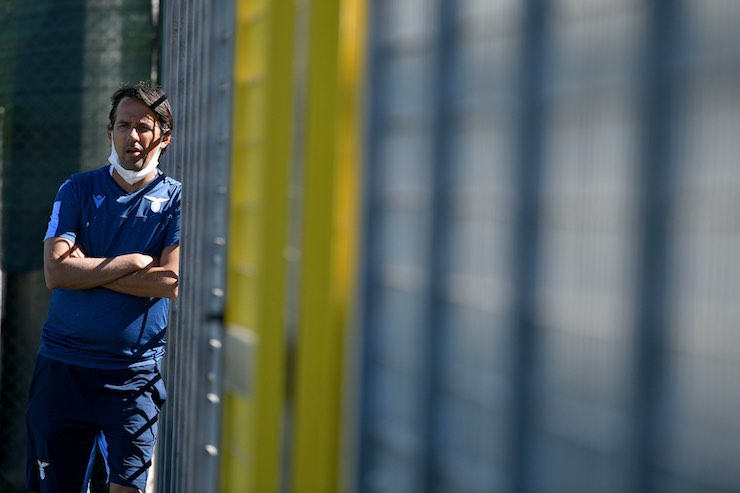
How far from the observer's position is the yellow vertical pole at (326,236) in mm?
1658

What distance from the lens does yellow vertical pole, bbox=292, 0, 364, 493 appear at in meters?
1.66

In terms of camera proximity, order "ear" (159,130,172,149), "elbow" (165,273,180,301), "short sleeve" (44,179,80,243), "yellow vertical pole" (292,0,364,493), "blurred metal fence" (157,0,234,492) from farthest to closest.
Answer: "ear" (159,130,172,149) < "short sleeve" (44,179,80,243) < "elbow" (165,273,180,301) < "blurred metal fence" (157,0,234,492) < "yellow vertical pole" (292,0,364,493)

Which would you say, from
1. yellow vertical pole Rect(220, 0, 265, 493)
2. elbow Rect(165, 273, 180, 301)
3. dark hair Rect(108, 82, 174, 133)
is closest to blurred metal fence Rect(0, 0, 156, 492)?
dark hair Rect(108, 82, 174, 133)

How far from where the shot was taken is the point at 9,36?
16.9ft

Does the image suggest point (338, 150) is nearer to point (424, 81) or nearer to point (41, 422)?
point (424, 81)

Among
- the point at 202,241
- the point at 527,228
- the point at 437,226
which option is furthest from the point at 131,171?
the point at 527,228

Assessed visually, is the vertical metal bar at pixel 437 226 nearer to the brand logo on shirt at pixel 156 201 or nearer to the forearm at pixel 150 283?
the forearm at pixel 150 283

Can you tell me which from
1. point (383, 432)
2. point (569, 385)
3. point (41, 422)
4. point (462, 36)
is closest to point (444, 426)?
point (383, 432)

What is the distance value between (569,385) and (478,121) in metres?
0.35

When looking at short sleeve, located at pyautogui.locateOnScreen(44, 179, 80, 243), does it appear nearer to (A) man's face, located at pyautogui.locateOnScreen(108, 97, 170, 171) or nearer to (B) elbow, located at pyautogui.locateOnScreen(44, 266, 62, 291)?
(B) elbow, located at pyautogui.locateOnScreen(44, 266, 62, 291)

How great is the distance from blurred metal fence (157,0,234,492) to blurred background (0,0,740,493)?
3 centimetres

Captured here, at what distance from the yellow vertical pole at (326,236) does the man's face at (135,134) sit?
2.47 meters

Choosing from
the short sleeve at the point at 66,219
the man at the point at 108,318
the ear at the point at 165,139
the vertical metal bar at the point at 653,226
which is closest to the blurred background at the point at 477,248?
the vertical metal bar at the point at 653,226

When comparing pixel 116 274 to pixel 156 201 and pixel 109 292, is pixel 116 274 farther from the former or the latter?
Answer: pixel 156 201
